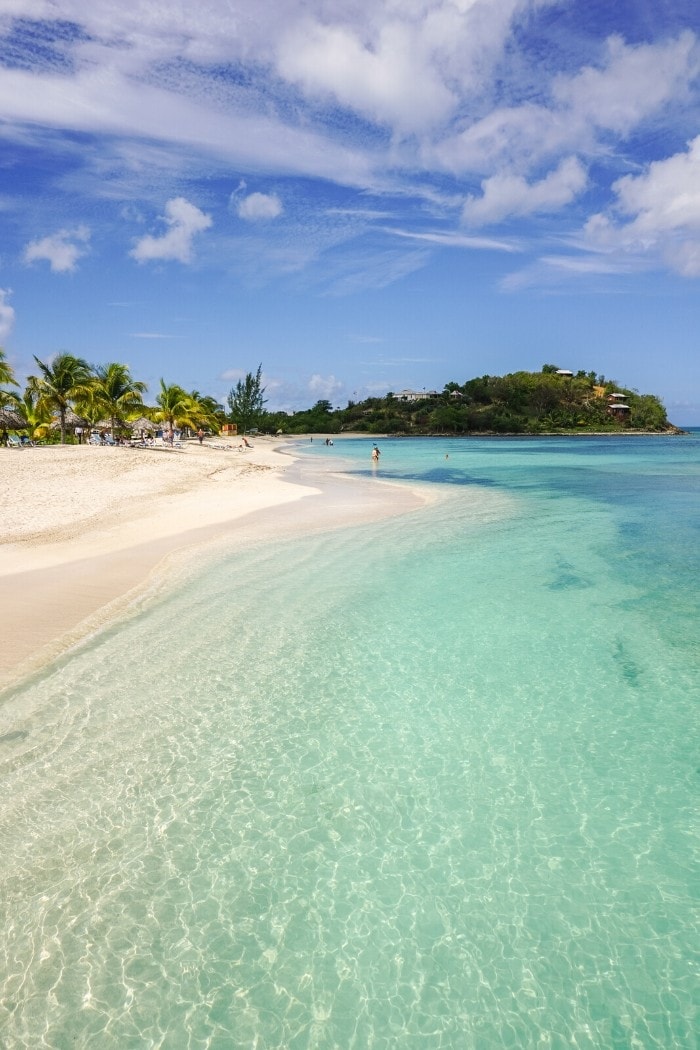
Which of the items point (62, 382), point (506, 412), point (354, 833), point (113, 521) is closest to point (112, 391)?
point (62, 382)

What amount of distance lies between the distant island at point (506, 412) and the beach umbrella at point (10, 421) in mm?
82911

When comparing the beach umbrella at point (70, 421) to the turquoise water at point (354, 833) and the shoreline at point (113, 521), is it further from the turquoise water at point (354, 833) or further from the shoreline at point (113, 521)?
the turquoise water at point (354, 833)

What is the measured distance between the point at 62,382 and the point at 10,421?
14.4 ft

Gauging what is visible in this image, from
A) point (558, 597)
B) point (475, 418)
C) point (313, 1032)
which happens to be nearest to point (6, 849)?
point (313, 1032)

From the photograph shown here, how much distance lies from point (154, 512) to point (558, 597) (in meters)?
14.5

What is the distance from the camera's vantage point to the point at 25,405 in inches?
1933

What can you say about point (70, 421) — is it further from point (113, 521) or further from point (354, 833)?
point (354, 833)

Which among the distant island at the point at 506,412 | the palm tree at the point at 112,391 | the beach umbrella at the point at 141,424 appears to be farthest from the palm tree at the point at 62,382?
the distant island at the point at 506,412

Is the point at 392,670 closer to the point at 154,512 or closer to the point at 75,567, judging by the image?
the point at 75,567

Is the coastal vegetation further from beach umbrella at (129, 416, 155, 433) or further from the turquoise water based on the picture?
the turquoise water

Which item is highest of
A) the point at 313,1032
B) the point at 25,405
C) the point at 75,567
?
the point at 25,405

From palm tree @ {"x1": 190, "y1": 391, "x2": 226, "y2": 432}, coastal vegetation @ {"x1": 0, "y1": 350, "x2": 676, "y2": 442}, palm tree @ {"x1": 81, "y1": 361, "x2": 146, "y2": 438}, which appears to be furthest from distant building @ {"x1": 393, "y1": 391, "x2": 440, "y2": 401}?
palm tree @ {"x1": 81, "y1": 361, "x2": 146, "y2": 438}

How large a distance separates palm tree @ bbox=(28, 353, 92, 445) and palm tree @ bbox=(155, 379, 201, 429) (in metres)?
15.2

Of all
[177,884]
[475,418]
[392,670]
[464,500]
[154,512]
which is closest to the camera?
[177,884]
